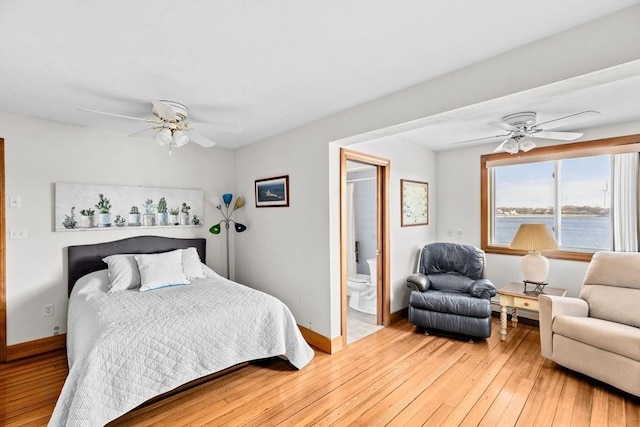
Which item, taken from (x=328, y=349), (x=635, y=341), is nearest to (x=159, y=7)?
(x=328, y=349)

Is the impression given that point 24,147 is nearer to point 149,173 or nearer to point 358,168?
point 149,173

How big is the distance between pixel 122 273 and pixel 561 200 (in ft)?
17.1

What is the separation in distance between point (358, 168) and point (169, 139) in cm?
319

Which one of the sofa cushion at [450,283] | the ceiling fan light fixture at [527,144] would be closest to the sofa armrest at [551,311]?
the sofa cushion at [450,283]

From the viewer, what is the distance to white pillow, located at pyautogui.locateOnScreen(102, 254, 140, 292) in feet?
9.79

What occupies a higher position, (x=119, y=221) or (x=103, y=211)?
(x=103, y=211)

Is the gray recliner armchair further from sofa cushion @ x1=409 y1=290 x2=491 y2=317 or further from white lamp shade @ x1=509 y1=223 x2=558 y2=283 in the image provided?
white lamp shade @ x1=509 y1=223 x2=558 y2=283

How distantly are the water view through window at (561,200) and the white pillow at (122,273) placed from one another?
4643 mm

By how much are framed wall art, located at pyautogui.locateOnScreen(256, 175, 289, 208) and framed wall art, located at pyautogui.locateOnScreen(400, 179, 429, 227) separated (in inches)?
64.1

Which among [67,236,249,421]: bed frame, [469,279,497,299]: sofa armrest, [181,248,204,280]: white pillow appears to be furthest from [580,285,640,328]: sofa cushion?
[181,248,204,280]: white pillow

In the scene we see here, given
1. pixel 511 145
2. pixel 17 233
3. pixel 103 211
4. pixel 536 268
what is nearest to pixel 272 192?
pixel 103 211

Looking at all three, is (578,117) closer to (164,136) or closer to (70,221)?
(164,136)

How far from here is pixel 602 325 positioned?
2.50 m

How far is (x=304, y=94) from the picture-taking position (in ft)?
8.29
